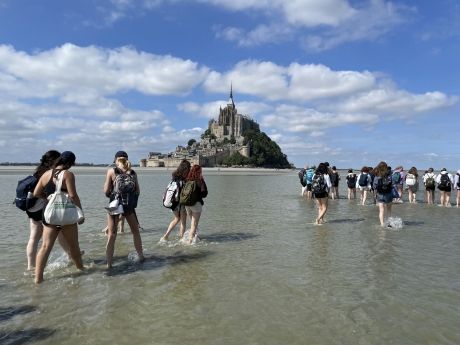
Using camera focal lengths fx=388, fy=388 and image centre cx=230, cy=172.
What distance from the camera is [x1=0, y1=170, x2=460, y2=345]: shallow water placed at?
4188mm

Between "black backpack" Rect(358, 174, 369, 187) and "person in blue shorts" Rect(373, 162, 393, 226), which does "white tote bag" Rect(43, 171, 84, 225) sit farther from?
"black backpack" Rect(358, 174, 369, 187)

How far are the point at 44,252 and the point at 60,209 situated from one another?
70 cm

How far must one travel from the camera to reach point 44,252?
5.89 metres

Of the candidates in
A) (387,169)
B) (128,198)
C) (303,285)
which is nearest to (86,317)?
(128,198)

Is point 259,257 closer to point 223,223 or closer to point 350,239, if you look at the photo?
point 350,239

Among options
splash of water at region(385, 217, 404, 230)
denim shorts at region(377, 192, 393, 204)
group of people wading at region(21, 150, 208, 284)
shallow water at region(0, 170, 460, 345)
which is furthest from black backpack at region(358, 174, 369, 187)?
group of people wading at region(21, 150, 208, 284)

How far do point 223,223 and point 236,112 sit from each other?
170321 mm

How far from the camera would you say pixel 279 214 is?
47.9ft

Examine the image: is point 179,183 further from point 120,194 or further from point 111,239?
point 111,239

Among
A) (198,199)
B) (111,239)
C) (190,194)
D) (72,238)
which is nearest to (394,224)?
→ (198,199)

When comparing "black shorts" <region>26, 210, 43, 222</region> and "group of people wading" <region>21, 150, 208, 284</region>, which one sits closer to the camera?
"group of people wading" <region>21, 150, 208, 284</region>

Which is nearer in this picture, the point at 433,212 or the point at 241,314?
the point at 241,314

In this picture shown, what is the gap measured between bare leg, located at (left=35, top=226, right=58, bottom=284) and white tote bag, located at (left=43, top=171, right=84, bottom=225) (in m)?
0.20

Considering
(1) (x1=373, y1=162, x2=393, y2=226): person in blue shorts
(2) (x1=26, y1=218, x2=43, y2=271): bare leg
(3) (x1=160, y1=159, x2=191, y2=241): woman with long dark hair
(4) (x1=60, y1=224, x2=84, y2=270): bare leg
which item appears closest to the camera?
(4) (x1=60, y1=224, x2=84, y2=270): bare leg
